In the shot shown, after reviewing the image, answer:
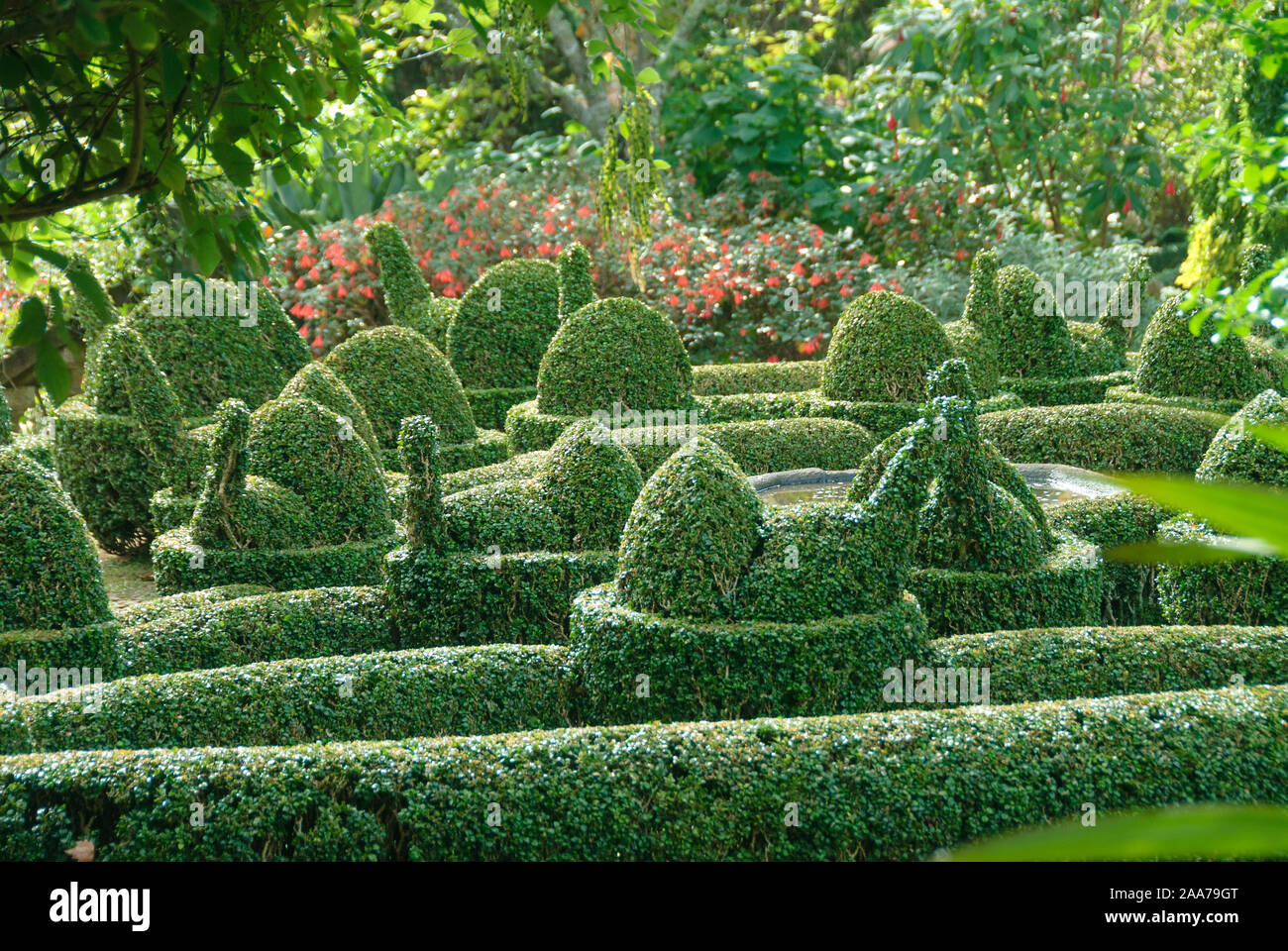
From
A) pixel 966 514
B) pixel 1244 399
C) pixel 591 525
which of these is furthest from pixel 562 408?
pixel 1244 399

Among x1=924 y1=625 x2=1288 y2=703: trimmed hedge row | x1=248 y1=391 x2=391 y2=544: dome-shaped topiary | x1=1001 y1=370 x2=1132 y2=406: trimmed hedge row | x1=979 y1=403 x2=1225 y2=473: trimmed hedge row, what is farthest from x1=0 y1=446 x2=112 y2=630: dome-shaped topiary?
x1=1001 y1=370 x2=1132 y2=406: trimmed hedge row

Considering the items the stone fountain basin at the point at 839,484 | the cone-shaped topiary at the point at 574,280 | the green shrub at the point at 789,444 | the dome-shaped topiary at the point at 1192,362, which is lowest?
the stone fountain basin at the point at 839,484

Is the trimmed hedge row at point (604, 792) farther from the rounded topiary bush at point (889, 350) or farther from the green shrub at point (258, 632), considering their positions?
the rounded topiary bush at point (889, 350)

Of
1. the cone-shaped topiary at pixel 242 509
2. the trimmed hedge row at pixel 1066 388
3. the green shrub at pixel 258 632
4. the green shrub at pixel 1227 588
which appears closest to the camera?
the green shrub at pixel 258 632

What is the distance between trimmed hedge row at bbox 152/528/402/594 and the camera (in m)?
7.75

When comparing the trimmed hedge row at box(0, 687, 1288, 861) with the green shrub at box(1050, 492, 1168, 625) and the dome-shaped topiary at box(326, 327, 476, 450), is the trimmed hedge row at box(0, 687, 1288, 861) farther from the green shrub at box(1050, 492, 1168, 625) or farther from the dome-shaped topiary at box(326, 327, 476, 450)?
the dome-shaped topiary at box(326, 327, 476, 450)

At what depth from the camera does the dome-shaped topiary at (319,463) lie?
8.11 metres

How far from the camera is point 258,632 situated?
6551mm

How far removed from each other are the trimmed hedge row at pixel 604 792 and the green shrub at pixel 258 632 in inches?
70.0

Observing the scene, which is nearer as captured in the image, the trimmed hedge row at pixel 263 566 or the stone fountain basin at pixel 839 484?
the trimmed hedge row at pixel 263 566

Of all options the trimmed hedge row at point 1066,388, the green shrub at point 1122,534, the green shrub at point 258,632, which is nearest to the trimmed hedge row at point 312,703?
the green shrub at point 258,632

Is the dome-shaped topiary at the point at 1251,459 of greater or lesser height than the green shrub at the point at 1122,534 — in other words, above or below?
above
